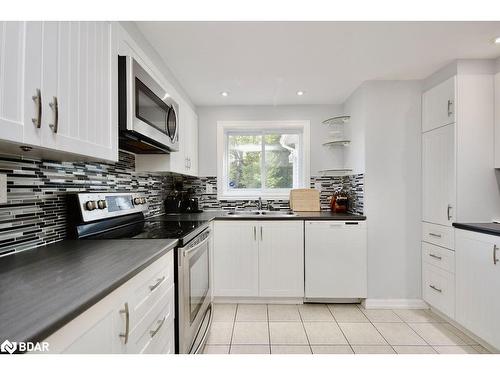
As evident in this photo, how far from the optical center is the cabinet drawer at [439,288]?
223 cm

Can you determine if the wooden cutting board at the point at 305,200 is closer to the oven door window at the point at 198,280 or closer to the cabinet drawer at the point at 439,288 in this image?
the cabinet drawer at the point at 439,288

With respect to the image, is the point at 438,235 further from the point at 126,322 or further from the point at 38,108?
the point at 38,108

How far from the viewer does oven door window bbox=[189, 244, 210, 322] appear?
65.0 inches

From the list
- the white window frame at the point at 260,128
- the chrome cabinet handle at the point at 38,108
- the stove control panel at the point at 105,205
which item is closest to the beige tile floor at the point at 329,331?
the stove control panel at the point at 105,205

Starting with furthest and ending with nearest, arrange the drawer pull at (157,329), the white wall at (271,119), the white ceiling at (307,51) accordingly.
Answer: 1. the white wall at (271,119)
2. the white ceiling at (307,51)
3. the drawer pull at (157,329)

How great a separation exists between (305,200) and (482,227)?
1.63 meters

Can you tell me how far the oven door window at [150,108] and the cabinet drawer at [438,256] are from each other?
2.45 m

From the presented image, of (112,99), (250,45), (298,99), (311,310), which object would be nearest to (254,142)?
(298,99)

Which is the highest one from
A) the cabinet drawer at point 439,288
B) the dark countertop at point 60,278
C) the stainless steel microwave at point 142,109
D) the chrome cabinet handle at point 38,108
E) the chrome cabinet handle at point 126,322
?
the stainless steel microwave at point 142,109

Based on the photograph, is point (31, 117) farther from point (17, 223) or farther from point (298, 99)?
point (298, 99)

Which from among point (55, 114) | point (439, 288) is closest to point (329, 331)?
point (439, 288)

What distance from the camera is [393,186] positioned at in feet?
8.73

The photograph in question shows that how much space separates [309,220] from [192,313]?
4.91 ft

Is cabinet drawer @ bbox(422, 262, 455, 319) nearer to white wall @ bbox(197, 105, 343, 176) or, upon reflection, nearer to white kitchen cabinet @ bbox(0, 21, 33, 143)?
white wall @ bbox(197, 105, 343, 176)
